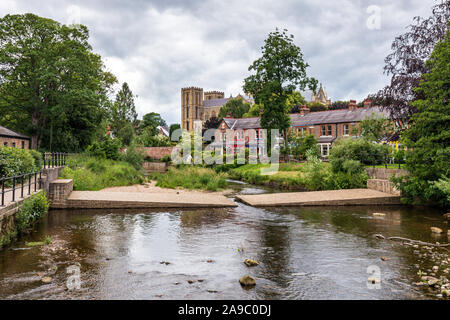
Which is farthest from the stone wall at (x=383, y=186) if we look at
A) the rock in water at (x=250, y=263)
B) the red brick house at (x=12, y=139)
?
the red brick house at (x=12, y=139)

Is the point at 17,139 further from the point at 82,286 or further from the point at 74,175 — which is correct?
the point at 82,286

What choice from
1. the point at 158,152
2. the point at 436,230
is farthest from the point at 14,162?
the point at 158,152

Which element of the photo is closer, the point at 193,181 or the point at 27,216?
the point at 27,216

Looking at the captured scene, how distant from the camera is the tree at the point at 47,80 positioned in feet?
92.6

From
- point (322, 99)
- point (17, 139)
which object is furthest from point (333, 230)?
point (322, 99)

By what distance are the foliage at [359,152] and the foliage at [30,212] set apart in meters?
15.0

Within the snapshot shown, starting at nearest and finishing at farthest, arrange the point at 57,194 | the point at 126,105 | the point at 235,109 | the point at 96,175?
→ the point at 57,194
the point at 96,175
the point at 126,105
the point at 235,109

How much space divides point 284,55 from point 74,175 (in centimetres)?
2462

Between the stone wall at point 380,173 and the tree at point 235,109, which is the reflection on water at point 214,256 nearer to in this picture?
the stone wall at point 380,173

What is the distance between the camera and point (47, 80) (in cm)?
2786

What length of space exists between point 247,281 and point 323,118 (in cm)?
5057

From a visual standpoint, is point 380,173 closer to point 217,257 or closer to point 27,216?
point 217,257

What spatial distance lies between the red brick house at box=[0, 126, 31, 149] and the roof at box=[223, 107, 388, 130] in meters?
34.3

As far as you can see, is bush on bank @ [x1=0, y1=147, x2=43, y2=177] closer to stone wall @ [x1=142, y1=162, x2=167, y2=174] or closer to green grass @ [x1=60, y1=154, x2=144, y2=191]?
green grass @ [x1=60, y1=154, x2=144, y2=191]
